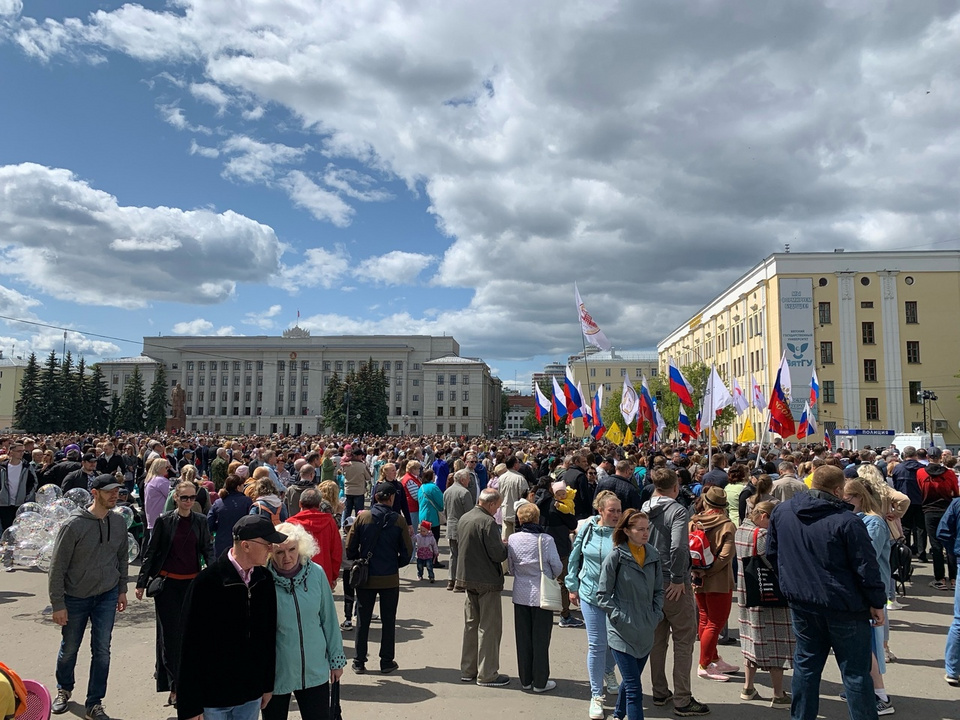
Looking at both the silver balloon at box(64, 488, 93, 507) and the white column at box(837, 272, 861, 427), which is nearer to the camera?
the silver balloon at box(64, 488, 93, 507)

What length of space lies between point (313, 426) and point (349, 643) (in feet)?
376

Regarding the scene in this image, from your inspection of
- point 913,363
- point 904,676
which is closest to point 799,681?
point 904,676

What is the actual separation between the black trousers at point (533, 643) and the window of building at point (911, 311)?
2239 inches

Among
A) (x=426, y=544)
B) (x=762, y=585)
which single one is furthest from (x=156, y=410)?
(x=762, y=585)

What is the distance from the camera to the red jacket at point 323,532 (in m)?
6.35

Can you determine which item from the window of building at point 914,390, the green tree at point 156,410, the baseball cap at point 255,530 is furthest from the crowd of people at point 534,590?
the green tree at point 156,410

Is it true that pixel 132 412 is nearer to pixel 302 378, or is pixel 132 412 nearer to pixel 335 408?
pixel 335 408

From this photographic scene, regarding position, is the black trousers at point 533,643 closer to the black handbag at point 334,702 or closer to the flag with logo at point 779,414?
the black handbag at point 334,702

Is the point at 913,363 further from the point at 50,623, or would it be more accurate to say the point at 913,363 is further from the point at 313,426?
the point at 313,426

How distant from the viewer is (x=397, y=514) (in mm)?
6777

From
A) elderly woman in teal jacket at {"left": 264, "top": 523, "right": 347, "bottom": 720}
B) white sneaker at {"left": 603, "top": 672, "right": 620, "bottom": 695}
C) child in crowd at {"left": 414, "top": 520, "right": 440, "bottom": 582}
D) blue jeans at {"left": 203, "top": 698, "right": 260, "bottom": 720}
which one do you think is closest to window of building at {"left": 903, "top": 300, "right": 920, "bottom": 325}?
child in crowd at {"left": 414, "top": 520, "right": 440, "bottom": 582}

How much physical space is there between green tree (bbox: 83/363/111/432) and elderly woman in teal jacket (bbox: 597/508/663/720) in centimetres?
7920

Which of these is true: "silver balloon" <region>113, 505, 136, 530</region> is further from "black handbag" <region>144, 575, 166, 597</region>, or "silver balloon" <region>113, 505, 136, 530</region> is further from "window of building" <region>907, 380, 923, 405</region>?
"window of building" <region>907, 380, 923, 405</region>

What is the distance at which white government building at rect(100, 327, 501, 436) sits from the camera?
118 m
